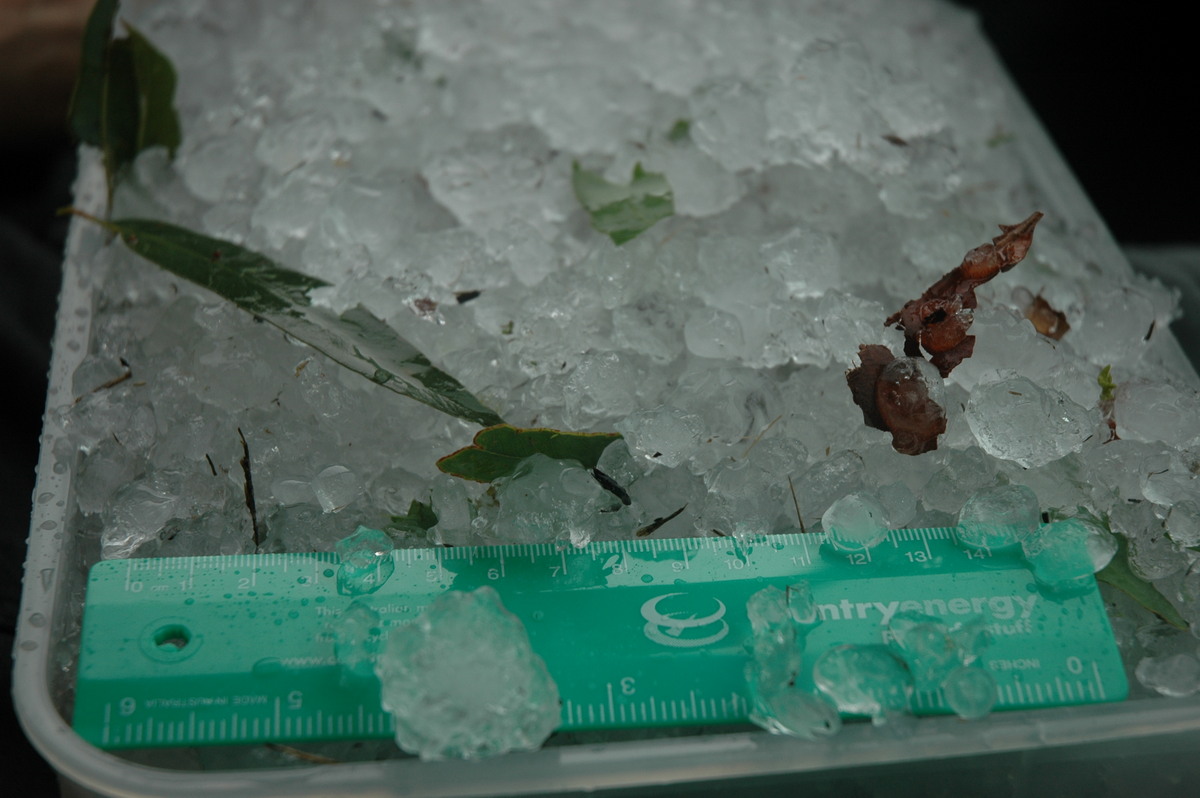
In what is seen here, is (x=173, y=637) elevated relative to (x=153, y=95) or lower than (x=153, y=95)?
lower

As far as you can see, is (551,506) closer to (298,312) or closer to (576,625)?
(576,625)

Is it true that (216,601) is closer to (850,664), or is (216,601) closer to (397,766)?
(397,766)

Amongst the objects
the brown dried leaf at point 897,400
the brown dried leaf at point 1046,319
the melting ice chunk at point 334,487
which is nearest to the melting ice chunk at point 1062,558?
the brown dried leaf at point 897,400

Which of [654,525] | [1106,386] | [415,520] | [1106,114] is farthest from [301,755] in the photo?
[1106,114]

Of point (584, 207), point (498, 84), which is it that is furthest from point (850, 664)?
point (498, 84)

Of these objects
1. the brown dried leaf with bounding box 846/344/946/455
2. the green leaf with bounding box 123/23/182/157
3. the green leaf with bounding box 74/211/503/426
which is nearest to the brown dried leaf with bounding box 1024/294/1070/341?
the brown dried leaf with bounding box 846/344/946/455

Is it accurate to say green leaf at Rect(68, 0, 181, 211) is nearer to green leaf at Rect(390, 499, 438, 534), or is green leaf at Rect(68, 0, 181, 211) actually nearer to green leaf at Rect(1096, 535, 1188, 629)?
green leaf at Rect(390, 499, 438, 534)
